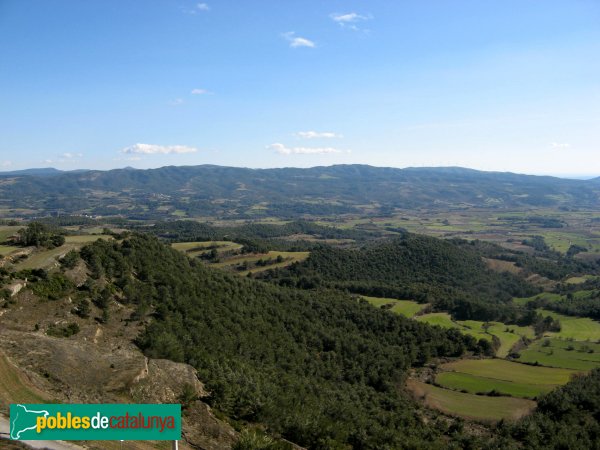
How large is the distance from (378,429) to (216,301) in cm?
2601

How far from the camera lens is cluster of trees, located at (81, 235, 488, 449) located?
91.6ft

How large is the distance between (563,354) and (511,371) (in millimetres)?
15812

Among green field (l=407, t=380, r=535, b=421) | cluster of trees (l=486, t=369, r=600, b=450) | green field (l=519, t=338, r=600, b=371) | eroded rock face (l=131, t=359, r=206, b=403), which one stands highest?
eroded rock face (l=131, t=359, r=206, b=403)

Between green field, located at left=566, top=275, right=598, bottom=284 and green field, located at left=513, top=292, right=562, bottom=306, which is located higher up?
green field, located at left=566, top=275, right=598, bottom=284

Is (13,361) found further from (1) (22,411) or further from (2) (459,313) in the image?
(2) (459,313)

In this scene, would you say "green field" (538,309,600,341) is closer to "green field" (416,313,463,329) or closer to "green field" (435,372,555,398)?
"green field" (416,313,463,329)

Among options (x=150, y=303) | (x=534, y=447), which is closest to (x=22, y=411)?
(x=150, y=303)

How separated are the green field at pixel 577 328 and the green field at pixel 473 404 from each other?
39.0 m

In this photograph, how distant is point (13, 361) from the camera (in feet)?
72.6

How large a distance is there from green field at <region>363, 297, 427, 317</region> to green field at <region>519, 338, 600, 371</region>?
2105 cm

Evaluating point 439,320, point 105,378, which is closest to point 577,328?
point 439,320

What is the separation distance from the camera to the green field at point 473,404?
148 ft

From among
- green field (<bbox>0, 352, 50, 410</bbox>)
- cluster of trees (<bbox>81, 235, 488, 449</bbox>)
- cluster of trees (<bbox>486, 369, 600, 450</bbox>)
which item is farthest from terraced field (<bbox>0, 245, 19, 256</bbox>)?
cluster of trees (<bbox>486, 369, 600, 450</bbox>)

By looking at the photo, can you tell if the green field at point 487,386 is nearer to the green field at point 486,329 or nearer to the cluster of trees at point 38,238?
the green field at point 486,329
